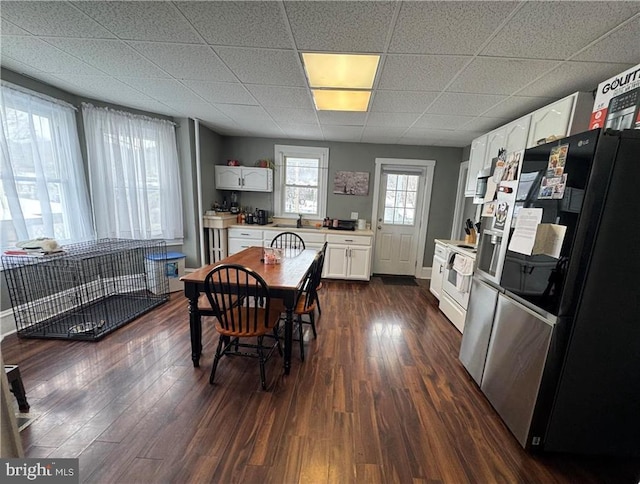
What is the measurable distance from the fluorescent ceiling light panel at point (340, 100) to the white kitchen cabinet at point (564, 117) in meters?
1.48

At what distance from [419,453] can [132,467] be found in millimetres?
1488

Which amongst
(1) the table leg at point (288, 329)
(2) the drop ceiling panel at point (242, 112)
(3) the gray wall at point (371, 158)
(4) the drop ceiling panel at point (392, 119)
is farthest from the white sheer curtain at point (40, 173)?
(4) the drop ceiling panel at point (392, 119)

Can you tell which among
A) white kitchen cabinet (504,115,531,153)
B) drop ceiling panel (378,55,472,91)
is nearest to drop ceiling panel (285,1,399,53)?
drop ceiling panel (378,55,472,91)

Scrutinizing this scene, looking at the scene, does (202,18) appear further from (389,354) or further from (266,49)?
(389,354)

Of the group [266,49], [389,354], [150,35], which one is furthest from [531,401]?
[150,35]

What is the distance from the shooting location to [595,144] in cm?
112

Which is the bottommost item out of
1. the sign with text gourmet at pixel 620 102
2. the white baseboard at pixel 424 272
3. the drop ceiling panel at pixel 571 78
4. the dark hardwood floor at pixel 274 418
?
the dark hardwood floor at pixel 274 418

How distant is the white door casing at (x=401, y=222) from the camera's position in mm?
4383

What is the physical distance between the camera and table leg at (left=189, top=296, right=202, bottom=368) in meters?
1.90

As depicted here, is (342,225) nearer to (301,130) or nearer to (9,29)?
(301,130)

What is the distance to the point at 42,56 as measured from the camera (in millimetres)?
1924

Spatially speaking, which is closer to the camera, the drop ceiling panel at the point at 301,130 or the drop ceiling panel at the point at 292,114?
the drop ceiling panel at the point at 292,114

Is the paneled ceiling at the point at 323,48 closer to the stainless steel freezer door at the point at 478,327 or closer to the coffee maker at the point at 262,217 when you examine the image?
the stainless steel freezer door at the point at 478,327

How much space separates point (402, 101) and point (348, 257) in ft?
7.63
